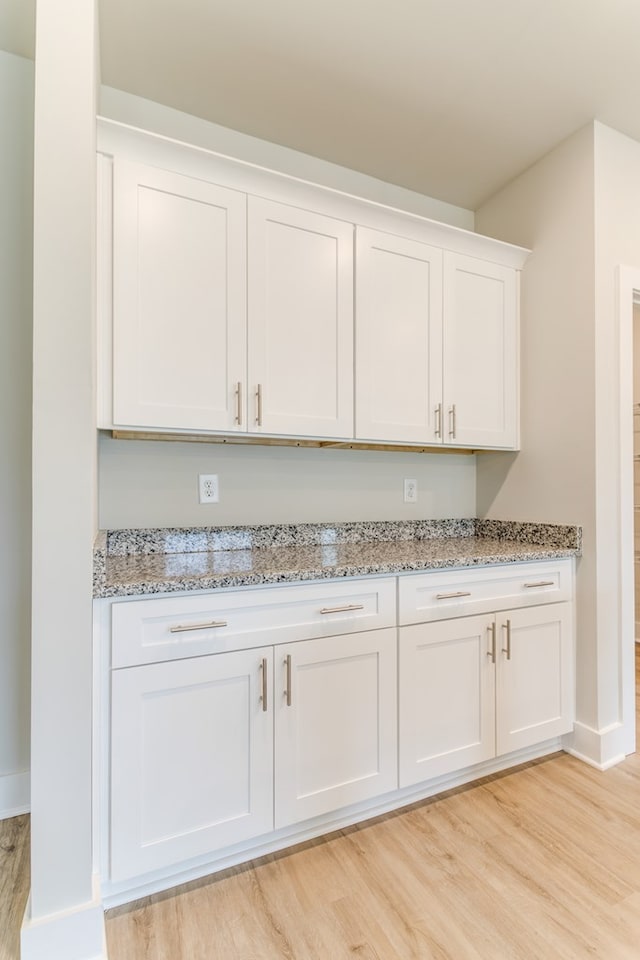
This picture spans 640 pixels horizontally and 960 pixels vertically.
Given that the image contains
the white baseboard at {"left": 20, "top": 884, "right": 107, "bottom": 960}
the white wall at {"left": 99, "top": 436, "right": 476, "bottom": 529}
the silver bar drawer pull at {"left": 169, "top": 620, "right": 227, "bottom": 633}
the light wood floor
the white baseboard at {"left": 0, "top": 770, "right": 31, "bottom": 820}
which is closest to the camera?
the white baseboard at {"left": 20, "top": 884, "right": 107, "bottom": 960}

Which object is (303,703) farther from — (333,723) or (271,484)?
(271,484)

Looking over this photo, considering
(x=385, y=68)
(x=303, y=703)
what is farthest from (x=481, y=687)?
(x=385, y=68)

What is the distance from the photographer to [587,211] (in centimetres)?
206

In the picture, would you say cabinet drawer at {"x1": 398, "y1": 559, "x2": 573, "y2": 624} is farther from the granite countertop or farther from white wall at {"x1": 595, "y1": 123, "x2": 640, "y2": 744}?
white wall at {"x1": 595, "y1": 123, "x2": 640, "y2": 744}

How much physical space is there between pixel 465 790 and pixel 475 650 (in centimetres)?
54

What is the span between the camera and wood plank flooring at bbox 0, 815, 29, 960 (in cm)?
123

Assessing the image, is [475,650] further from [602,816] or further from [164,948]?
[164,948]

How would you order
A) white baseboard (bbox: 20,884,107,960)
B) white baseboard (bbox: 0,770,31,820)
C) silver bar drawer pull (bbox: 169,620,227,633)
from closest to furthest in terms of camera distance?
white baseboard (bbox: 20,884,107,960)
silver bar drawer pull (bbox: 169,620,227,633)
white baseboard (bbox: 0,770,31,820)

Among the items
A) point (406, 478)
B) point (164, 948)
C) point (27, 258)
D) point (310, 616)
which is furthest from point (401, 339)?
point (164, 948)

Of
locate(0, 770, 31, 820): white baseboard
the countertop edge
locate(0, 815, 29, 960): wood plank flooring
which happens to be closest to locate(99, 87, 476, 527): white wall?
the countertop edge

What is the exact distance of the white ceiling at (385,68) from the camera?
1567 millimetres

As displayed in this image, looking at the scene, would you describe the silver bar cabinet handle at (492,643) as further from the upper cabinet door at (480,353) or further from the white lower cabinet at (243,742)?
the upper cabinet door at (480,353)

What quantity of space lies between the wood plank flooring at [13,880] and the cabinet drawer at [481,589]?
4.34ft

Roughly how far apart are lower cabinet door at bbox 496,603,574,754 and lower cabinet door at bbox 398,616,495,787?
2.4 inches
